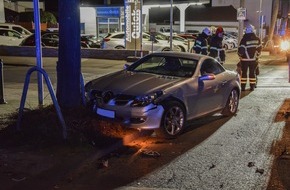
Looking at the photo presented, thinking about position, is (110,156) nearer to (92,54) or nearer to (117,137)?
(117,137)

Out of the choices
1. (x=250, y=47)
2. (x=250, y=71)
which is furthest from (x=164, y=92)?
(x=250, y=71)

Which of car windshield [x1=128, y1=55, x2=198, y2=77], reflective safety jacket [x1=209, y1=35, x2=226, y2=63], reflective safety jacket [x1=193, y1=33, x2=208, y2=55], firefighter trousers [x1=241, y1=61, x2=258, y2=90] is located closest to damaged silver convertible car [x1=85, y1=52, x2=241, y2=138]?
car windshield [x1=128, y1=55, x2=198, y2=77]

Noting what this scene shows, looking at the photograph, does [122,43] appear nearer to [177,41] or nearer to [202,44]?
[177,41]

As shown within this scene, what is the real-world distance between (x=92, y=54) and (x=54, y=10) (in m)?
30.9

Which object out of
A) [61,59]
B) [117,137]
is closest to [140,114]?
[117,137]

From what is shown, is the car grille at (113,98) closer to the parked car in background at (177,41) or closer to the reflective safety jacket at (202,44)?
the reflective safety jacket at (202,44)

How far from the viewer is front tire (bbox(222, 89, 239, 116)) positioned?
29.8 ft

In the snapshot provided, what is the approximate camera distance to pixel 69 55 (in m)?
7.73

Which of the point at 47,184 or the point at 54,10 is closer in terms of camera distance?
the point at 47,184

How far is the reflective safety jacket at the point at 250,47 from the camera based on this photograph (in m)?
12.0

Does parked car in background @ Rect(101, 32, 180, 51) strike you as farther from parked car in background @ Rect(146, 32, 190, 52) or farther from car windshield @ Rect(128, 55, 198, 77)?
car windshield @ Rect(128, 55, 198, 77)

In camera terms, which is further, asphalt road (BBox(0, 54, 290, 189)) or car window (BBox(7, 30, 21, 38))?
car window (BBox(7, 30, 21, 38))

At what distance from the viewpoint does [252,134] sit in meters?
7.64

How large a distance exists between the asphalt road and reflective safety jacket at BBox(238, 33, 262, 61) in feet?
3.93
